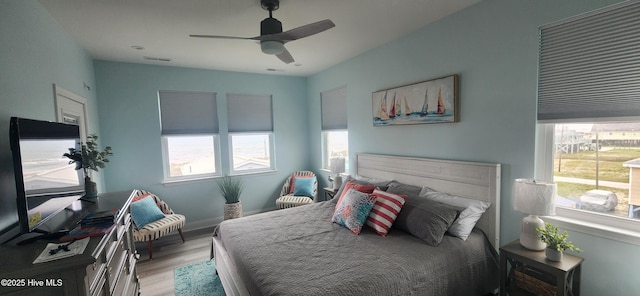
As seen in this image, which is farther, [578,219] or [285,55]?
[285,55]

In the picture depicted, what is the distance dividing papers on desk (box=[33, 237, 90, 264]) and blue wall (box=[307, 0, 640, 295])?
2789 mm

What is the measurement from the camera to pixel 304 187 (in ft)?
15.0

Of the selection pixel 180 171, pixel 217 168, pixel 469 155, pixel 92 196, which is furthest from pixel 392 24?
pixel 180 171

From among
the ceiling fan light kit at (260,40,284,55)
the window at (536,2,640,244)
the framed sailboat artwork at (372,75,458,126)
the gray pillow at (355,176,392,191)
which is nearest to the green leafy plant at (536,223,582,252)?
the window at (536,2,640,244)

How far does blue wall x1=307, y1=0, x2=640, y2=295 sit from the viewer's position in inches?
70.7

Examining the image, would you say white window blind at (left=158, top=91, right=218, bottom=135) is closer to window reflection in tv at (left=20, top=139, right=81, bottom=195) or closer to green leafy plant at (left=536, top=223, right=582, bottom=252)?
window reflection in tv at (left=20, top=139, right=81, bottom=195)

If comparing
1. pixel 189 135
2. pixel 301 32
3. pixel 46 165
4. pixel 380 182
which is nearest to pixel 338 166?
pixel 380 182

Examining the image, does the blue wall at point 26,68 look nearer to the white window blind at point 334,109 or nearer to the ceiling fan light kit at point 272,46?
the ceiling fan light kit at point 272,46

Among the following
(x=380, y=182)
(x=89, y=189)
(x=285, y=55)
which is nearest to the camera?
(x=89, y=189)

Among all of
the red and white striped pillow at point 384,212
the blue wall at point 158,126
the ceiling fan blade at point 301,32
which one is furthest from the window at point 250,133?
the red and white striped pillow at point 384,212

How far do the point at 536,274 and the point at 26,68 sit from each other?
3.83m

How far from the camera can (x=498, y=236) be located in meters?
2.27

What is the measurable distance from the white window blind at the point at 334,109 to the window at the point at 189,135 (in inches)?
72.4

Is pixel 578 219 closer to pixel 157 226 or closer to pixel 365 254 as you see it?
pixel 365 254
